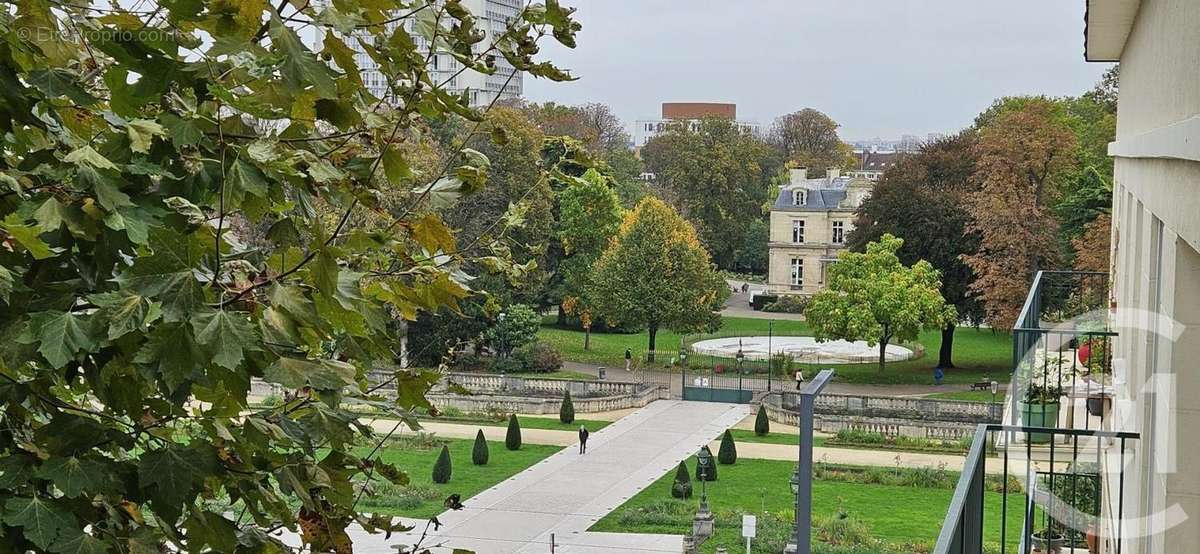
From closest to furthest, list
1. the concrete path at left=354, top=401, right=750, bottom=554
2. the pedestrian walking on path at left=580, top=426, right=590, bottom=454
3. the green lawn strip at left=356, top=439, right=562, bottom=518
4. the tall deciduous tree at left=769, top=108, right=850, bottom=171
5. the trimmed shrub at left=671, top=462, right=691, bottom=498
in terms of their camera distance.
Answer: the concrete path at left=354, top=401, right=750, bottom=554 < the green lawn strip at left=356, top=439, right=562, bottom=518 < the trimmed shrub at left=671, top=462, right=691, bottom=498 < the pedestrian walking on path at left=580, top=426, right=590, bottom=454 < the tall deciduous tree at left=769, top=108, right=850, bottom=171

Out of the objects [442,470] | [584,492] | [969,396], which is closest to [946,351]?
[969,396]

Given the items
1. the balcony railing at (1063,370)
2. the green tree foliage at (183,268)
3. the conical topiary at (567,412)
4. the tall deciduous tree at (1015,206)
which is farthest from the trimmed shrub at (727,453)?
the green tree foliage at (183,268)

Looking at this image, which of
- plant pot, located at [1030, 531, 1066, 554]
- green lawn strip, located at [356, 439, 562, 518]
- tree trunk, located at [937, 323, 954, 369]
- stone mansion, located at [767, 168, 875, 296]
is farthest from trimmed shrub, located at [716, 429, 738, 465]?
stone mansion, located at [767, 168, 875, 296]

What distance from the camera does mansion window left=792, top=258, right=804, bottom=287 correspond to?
5131cm

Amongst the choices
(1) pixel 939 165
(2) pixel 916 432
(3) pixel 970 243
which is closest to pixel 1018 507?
(2) pixel 916 432

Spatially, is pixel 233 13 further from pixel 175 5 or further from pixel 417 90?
pixel 417 90

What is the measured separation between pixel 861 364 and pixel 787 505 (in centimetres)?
1628

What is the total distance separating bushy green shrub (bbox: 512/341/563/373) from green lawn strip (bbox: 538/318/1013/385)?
1585 millimetres

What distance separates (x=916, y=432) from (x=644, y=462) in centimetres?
668

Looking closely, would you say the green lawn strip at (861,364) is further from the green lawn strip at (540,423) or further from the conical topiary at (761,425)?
the green lawn strip at (540,423)

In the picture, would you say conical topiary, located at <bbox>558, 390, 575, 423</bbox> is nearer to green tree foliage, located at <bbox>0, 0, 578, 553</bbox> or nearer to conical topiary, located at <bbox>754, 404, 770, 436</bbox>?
conical topiary, located at <bbox>754, 404, 770, 436</bbox>

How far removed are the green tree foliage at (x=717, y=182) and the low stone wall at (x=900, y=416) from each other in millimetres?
21557

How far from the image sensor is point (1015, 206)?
37781mm

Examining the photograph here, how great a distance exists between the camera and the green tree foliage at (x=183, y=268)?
2.52m
